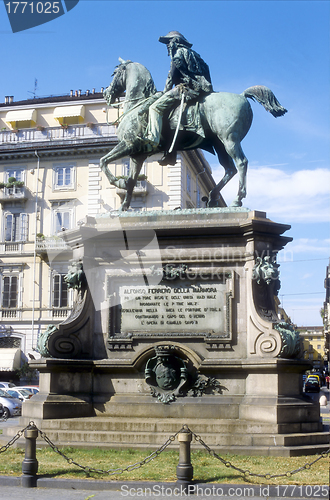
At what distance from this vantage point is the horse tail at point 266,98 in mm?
13727

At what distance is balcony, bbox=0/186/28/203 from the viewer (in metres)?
49.5

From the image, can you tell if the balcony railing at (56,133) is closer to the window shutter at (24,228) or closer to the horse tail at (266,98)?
the window shutter at (24,228)

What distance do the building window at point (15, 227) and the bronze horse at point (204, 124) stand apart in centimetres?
3573

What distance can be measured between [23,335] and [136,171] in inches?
1406

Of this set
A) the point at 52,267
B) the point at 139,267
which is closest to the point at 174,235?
the point at 139,267

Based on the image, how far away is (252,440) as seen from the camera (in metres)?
11.0

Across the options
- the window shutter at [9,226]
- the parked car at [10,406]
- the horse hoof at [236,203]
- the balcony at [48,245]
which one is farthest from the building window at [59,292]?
the horse hoof at [236,203]

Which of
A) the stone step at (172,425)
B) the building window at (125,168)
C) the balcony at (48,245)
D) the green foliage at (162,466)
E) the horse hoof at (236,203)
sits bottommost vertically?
the green foliage at (162,466)

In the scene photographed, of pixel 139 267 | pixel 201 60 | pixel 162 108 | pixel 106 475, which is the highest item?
pixel 201 60

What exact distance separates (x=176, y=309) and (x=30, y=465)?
4.62 meters

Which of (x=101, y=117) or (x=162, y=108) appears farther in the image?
(x=101, y=117)

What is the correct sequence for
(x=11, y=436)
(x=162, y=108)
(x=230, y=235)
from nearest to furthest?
1. (x=11, y=436)
2. (x=230, y=235)
3. (x=162, y=108)

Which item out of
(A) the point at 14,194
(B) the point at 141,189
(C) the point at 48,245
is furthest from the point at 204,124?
(A) the point at 14,194

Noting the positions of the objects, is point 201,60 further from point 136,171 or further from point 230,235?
point 230,235
